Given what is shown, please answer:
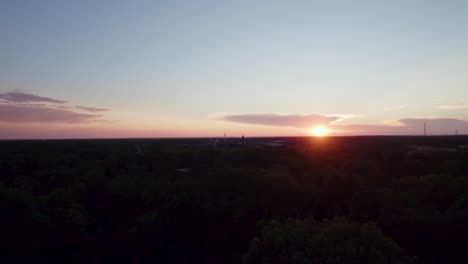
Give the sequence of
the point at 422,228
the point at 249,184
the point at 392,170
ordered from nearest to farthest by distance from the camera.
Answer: the point at 422,228 → the point at 249,184 → the point at 392,170

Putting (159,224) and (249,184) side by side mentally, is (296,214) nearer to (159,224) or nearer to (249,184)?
(249,184)

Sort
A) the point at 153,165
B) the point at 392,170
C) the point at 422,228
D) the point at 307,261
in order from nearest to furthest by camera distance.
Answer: the point at 307,261 → the point at 422,228 → the point at 392,170 → the point at 153,165

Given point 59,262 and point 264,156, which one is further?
point 264,156

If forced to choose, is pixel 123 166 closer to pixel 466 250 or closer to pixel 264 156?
pixel 264 156

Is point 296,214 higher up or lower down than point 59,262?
higher up

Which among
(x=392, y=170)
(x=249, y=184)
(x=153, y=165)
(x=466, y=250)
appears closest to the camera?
(x=466, y=250)

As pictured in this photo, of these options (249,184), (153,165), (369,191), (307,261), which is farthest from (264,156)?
(307,261)

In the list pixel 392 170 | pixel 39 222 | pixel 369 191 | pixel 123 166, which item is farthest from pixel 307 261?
pixel 123 166

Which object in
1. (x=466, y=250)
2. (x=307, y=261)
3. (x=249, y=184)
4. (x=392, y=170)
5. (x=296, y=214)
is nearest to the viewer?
(x=307, y=261)

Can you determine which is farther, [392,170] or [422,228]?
[392,170]

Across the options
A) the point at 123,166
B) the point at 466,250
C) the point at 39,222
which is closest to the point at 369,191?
the point at 466,250
